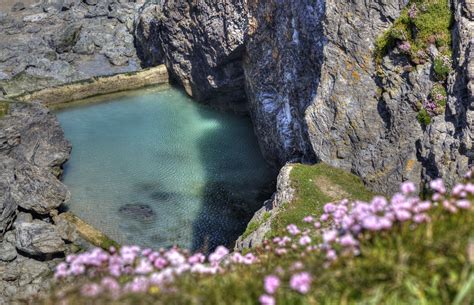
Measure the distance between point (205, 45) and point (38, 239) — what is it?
24.3 meters

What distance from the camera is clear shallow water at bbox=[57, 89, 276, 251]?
29.8m

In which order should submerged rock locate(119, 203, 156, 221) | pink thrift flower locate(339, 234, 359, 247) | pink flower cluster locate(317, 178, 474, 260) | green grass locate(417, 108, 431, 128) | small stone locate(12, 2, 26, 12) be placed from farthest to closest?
small stone locate(12, 2, 26, 12), submerged rock locate(119, 203, 156, 221), green grass locate(417, 108, 431, 128), pink flower cluster locate(317, 178, 474, 260), pink thrift flower locate(339, 234, 359, 247)

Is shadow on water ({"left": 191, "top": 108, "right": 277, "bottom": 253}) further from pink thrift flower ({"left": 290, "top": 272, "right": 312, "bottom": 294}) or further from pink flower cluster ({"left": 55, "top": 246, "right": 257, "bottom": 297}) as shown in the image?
pink thrift flower ({"left": 290, "top": 272, "right": 312, "bottom": 294})

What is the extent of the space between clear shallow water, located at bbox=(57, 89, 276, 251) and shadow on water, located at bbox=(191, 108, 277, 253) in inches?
2.5

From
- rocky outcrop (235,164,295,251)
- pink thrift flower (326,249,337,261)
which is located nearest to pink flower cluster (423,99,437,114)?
rocky outcrop (235,164,295,251)

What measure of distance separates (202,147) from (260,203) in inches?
331

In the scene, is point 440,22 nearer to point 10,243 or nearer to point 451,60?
point 451,60

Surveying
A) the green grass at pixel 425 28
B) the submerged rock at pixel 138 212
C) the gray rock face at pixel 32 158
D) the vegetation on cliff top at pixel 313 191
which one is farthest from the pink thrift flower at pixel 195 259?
the gray rock face at pixel 32 158

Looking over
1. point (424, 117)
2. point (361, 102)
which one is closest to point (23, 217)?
point (361, 102)

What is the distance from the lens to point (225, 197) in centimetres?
3241

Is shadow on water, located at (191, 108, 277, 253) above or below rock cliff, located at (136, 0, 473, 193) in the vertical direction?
below

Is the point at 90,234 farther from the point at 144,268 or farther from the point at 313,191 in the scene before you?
the point at 144,268

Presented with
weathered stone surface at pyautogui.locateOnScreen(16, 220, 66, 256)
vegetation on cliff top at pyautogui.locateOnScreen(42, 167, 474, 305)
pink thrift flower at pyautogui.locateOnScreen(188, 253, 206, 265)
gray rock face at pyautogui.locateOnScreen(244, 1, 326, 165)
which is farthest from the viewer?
gray rock face at pyautogui.locateOnScreen(244, 1, 326, 165)

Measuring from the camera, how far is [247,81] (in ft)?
133
